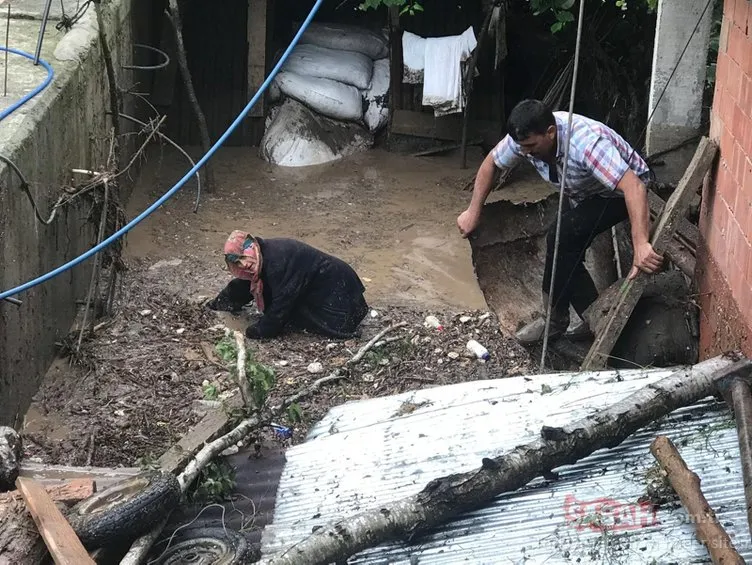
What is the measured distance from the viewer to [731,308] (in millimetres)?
4266

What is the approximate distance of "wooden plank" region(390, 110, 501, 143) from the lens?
454 inches

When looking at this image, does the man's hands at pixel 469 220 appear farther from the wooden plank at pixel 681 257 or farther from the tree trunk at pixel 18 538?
the tree trunk at pixel 18 538

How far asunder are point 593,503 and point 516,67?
954cm

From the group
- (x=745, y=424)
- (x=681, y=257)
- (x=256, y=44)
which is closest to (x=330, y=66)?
(x=256, y=44)

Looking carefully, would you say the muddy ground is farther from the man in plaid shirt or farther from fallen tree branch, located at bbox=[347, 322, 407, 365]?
the man in plaid shirt

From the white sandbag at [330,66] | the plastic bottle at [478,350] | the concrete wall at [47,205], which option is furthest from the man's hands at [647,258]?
the white sandbag at [330,66]

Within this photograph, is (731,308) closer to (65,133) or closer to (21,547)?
(21,547)

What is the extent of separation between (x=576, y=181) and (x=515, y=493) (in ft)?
8.72

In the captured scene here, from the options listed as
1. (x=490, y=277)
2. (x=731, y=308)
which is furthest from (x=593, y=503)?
(x=490, y=277)

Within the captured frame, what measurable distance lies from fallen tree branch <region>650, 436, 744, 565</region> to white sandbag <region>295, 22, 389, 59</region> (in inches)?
377

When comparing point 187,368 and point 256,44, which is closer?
point 187,368

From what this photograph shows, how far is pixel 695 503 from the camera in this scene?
9.32 ft

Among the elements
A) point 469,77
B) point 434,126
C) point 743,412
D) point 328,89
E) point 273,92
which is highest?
point 743,412

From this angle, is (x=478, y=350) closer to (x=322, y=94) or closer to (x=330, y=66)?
(x=322, y=94)
